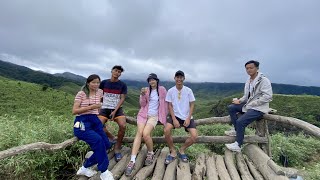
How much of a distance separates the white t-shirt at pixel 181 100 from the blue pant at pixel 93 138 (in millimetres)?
1779

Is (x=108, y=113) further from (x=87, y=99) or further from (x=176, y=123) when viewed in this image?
(x=176, y=123)

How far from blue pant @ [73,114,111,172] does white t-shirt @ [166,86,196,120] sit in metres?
1.78

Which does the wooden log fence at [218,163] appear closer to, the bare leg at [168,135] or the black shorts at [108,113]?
the bare leg at [168,135]

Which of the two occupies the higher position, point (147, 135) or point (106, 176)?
point (147, 135)

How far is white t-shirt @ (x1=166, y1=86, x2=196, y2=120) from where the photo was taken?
256 inches

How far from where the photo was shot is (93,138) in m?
5.38

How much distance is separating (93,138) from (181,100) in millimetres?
2209

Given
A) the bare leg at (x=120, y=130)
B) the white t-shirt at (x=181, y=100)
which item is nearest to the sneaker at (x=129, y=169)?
the bare leg at (x=120, y=130)

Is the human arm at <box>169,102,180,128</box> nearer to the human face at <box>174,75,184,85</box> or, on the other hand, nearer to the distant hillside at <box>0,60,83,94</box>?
the human face at <box>174,75,184,85</box>

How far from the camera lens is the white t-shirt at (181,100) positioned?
6.51m

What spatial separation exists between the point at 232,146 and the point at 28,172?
14.7ft

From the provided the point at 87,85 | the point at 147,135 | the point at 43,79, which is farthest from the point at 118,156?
the point at 43,79

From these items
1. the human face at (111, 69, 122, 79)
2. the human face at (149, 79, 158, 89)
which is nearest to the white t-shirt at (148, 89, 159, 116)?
the human face at (149, 79, 158, 89)

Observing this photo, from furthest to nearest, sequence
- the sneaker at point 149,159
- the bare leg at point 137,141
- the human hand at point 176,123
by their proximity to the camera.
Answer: the human hand at point 176,123 → the sneaker at point 149,159 → the bare leg at point 137,141
